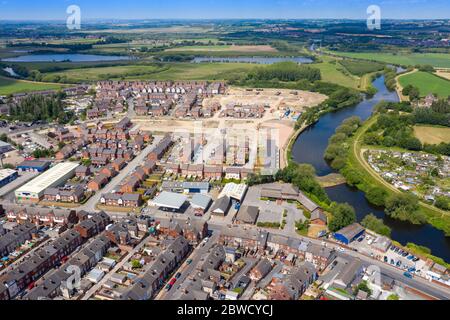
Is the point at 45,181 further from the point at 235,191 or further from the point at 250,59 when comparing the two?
the point at 250,59

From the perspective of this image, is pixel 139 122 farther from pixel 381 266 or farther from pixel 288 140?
pixel 381 266

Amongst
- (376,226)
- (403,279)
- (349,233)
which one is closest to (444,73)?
(376,226)

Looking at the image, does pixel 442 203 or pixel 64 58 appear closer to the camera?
pixel 442 203

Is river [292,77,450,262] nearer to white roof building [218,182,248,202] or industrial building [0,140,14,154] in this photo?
white roof building [218,182,248,202]

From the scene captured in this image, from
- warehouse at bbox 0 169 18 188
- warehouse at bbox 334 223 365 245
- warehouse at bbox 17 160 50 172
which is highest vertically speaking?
warehouse at bbox 17 160 50 172

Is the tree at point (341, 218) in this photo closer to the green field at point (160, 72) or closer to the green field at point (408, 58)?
the green field at point (160, 72)

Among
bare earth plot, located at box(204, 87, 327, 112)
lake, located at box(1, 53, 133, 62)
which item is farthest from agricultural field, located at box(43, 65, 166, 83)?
bare earth plot, located at box(204, 87, 327, 112)


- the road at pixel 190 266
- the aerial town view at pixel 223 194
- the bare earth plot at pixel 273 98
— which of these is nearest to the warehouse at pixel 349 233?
the aerial town view at pixel 223 194
